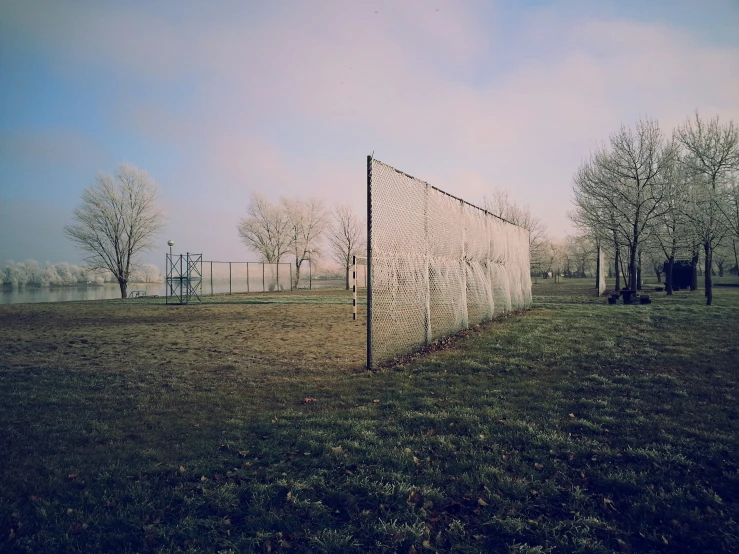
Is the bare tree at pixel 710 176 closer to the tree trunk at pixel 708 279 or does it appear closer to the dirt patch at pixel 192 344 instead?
the tree trunk at pixel 708 279

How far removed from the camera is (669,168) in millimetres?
19828

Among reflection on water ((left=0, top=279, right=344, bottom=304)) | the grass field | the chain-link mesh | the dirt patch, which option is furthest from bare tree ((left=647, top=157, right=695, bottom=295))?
reflection on water ((left=0, top=279, right=344, bottom=304))

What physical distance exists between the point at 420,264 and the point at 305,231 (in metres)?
39.5

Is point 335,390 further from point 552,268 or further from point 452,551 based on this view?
point 552,268

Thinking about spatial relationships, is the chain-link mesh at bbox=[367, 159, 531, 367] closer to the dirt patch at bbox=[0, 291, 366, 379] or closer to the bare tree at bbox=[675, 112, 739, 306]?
the dirt patch at bbox=[0, 291, 366, 379]

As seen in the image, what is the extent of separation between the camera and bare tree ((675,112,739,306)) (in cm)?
1723

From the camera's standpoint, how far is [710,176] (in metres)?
19.5

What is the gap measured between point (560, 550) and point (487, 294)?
33.4ft

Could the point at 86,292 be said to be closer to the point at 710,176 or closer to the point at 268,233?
the point at 268,233

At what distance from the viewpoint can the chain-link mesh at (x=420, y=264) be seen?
688cm

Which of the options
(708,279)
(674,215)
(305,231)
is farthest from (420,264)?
(305,231)

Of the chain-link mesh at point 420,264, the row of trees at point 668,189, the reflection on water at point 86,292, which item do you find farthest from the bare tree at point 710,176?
the reflection on water at point 86,292

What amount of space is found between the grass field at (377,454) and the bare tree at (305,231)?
38680 mm

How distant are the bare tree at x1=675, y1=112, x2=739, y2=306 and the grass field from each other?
1326cm
